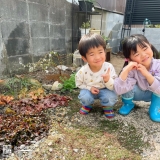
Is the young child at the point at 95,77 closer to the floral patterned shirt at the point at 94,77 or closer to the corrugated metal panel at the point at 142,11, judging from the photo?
the floral patterned shirt at the point at 94,77

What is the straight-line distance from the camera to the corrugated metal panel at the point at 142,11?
7.55m

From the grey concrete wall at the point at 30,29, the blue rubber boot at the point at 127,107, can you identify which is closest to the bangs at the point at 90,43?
the blue rubber boot at the point at 127,107

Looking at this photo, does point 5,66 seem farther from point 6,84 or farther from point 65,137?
point 65,137

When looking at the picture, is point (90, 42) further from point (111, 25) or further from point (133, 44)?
point (111, 25)

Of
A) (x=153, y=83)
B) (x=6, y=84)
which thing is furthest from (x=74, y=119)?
(x=6, y=84)

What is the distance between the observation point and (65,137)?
1820 mm

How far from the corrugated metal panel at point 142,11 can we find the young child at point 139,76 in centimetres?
652

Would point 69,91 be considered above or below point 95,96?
below

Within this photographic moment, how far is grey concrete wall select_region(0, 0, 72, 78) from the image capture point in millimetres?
3143

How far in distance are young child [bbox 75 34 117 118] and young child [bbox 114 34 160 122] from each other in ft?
0.45

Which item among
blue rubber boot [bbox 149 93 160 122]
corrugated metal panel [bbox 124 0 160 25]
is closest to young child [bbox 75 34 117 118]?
blue rubber boot [bbox 149 93 160 122]

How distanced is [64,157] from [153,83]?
118 centimetres

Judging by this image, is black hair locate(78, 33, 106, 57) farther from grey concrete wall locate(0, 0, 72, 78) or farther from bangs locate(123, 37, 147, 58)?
grey concrete wall locate(0, 0, 72, 78)

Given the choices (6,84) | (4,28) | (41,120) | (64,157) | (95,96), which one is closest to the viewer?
(64,157)
